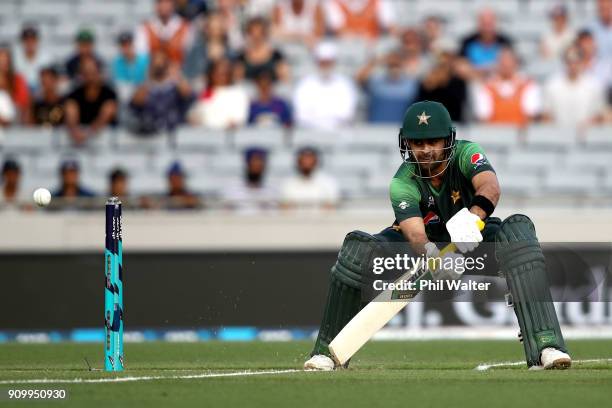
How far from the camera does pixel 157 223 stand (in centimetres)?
1400

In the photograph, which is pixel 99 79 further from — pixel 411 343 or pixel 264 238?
pixel 411 343

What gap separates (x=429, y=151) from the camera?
8281mm

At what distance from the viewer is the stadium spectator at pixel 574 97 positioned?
16656 millimetres

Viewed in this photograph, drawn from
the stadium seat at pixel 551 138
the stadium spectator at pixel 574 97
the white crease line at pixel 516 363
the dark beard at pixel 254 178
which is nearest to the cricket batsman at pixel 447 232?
the white crease line at pixel 516 363

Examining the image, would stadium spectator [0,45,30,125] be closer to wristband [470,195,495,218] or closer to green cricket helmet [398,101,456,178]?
green cricket helmet [398,101,456,178]

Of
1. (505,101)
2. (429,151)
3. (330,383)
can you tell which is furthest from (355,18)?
(330,383)

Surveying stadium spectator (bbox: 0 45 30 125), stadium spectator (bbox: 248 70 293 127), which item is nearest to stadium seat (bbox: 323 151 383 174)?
stadium spectator (bbox: 248 70 293 127)

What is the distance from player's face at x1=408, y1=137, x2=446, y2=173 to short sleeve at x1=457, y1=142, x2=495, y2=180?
131 millimetres

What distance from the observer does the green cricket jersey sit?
823 cm

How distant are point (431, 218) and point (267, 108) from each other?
8.03 metres

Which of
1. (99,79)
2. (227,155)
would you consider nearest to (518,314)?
(227,155)

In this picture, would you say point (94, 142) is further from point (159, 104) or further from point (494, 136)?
point (494, 136)

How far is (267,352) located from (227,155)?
5627mm

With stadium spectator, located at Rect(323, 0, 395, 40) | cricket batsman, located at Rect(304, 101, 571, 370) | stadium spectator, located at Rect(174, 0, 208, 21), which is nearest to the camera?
cricket batsman, located at Rect(304, 101, 571, 370)
